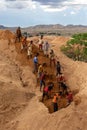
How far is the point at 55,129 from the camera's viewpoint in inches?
807

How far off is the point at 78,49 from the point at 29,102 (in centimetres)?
2718

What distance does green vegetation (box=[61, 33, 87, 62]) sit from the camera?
5134 cm

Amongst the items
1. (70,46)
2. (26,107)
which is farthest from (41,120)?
(70,46)

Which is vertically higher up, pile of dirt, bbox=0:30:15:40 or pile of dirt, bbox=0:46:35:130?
pile of dirt, bbox=0:30:15:40

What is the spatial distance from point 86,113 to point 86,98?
280 centimetres

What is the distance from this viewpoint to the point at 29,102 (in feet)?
83.6

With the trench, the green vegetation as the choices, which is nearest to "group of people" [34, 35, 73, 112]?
the trench

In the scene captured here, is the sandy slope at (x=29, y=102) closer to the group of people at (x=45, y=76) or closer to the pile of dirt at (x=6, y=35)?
the group of people at (x=45, y=76)

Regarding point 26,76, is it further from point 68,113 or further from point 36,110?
point 68,113

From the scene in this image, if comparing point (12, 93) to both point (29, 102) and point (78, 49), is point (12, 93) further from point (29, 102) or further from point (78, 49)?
point (78, 49)

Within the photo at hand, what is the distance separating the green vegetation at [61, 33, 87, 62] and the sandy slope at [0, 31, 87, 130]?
17.5 meters

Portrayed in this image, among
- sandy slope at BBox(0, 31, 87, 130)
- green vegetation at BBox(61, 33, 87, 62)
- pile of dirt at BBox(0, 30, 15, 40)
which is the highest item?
pile of dirt at BBox(0, 30, 15, 40)

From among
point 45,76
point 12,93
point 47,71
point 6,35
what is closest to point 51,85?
point 45,76

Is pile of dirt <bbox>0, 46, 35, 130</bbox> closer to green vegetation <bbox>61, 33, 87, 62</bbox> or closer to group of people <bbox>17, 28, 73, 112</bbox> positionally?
group of people <bbox>17, 28, 73, 112</bbox>
